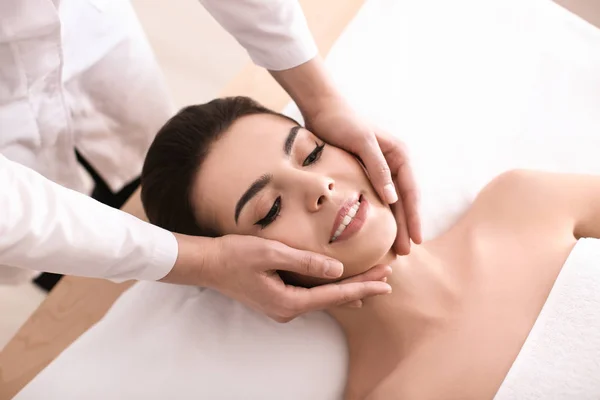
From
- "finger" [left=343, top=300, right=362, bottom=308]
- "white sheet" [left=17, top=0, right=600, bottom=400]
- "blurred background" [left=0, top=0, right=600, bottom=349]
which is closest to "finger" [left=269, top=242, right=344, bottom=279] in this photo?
"finger" [left=343, top=300, right=362, bottom=308]

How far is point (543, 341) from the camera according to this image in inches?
40.8

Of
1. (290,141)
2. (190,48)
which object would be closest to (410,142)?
(290,141)

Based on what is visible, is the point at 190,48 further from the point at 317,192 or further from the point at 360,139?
the point at 317,192

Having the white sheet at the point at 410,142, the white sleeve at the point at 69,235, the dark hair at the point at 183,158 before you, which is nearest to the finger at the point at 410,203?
the white sheet at the point at 410,142

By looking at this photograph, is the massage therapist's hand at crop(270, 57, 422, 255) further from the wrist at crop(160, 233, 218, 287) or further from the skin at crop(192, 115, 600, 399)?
the wrist at crop(160, 233, 218, 287)

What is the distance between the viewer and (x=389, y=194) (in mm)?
1111

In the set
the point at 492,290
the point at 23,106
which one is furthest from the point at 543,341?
the point at 23,106

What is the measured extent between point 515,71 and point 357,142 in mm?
599

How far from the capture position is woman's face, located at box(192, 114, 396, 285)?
3.48ft

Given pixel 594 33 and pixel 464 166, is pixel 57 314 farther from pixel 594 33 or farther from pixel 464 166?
pixel 594 33

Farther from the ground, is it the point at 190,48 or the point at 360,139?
the point at 360,139

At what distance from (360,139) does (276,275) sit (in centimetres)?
33

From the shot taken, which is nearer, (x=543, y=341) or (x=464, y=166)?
(x=543, y=341)

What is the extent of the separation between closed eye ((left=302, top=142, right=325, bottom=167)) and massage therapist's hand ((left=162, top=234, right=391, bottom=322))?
185 millimetres
